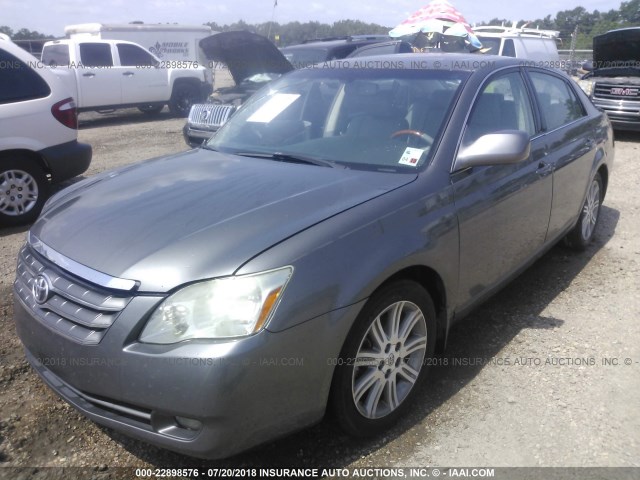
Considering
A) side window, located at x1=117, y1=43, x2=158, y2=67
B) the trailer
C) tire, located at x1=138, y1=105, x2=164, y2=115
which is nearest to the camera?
side window, located at x1=117, y1=43, x2=158, y2=67

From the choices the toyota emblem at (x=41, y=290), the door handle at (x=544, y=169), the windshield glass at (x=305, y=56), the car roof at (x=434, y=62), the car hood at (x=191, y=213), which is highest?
the car roof at (x=434, y=62)

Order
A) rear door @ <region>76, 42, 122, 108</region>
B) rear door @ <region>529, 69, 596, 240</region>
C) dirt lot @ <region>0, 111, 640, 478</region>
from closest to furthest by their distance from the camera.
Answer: dirt lot @ <region>0, 111, 640, 478</region>
rear door @ <region>529, 69, 596, 240</region>
rear door @ <region>76, 42, 122, 108</region>

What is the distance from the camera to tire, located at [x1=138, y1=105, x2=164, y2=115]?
47.4ft

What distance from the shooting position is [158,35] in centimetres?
1961

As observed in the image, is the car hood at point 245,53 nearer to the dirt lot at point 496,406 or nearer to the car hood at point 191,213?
the dirt lot at point 496,406

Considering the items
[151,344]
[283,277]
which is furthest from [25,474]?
[283,277]

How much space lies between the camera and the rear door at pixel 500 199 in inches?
117

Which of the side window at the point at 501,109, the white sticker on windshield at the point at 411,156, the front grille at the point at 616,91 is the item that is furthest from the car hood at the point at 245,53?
the white sticker on windshield at the point at 411,156

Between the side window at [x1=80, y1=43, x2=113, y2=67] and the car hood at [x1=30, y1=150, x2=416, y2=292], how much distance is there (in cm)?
1136

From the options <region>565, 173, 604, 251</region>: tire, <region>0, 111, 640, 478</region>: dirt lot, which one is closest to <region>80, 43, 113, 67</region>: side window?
<region>0, 111, 640, 478</region>: dirt lot

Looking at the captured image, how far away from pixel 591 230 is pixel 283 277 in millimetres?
3904

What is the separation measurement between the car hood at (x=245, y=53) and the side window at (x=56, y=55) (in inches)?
223

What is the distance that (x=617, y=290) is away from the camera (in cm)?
422

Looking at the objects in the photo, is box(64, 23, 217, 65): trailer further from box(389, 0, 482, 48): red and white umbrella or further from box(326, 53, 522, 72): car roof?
box(326, 53, 522, 72): car roof
